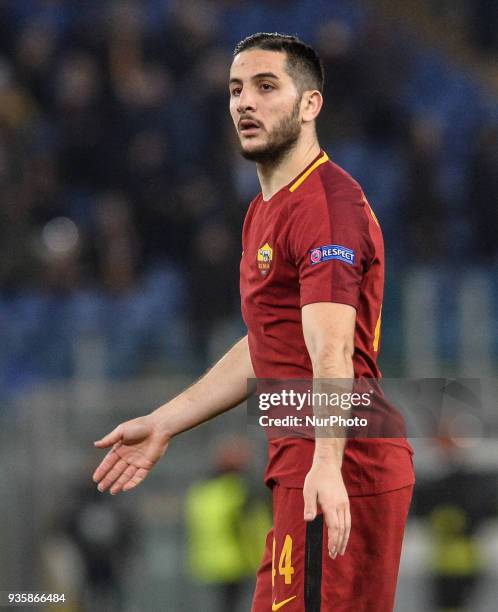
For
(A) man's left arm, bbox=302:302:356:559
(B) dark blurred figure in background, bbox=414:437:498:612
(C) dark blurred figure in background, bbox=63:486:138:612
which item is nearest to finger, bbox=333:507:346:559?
(A) man's left arm, bbox=302:302:356:559

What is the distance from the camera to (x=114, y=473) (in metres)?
4.16

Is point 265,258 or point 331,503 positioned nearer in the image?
point 331,503

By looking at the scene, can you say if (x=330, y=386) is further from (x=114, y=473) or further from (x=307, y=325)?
(x=114, y=473)

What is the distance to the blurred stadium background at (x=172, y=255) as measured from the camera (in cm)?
962

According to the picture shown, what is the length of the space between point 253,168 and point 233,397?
725 centimetres

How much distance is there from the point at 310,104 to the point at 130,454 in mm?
1205

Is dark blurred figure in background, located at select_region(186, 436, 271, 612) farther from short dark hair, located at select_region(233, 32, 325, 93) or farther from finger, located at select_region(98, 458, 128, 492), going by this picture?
short dark hair, located at select_region(233, 32, 325, 93)

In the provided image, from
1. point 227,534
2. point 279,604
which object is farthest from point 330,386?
point 227,534

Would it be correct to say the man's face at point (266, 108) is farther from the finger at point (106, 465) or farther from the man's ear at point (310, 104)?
the finger at point (106, 465)

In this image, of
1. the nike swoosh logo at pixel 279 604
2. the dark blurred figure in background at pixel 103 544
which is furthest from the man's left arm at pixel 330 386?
the dark blurred figure in background at pixel 103 544

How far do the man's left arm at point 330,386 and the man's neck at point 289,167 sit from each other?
1.62 feet

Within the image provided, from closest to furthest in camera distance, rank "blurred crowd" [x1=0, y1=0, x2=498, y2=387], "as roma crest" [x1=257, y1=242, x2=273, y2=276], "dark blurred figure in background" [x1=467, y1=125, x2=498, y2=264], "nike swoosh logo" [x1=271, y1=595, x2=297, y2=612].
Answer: "nike swoosh logo" [x1=271, y1=595, x2=297, y2=612] → "as roma crest" [x1=257, y1=242, x2=273, y2=276] → "blurred crowd" [x1=0, y1=0, x2=498, y2=387] → "dark blurred figure in background" [x1=467, y1=125, x2=498, y2=264]

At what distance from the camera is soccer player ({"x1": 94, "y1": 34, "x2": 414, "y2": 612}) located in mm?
3625

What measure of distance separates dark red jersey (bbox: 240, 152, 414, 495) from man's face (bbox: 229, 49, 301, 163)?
0.39ft
